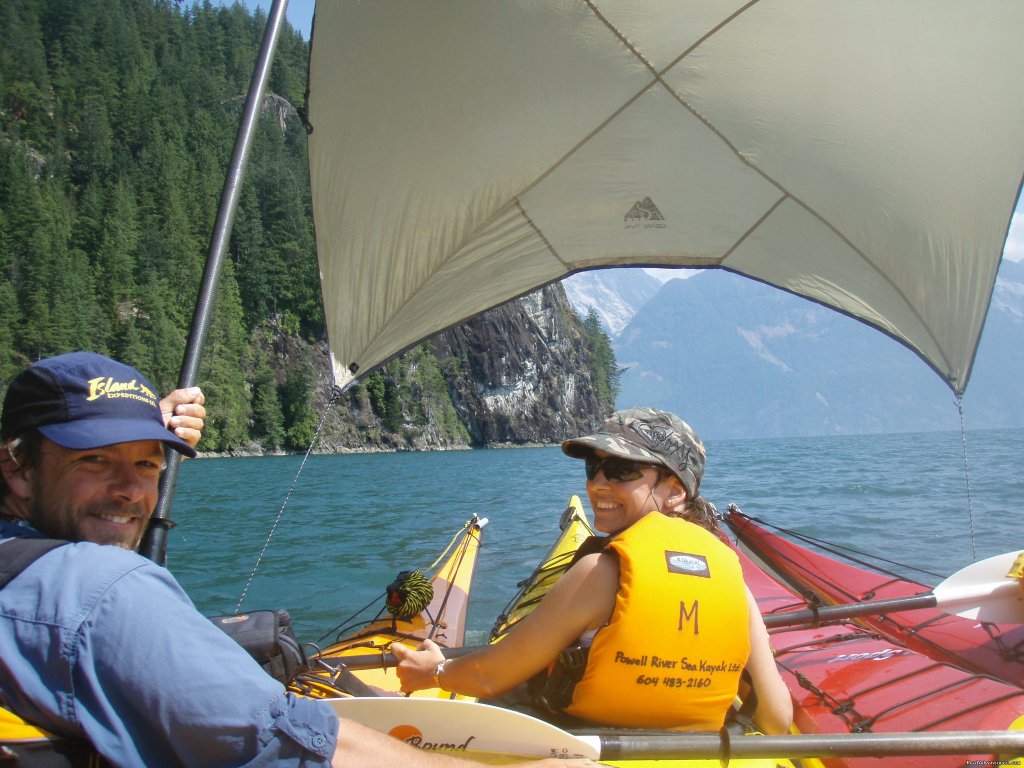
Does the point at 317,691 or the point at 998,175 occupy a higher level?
the point at 998,175

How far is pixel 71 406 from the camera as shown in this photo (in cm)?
146

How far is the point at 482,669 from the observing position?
7.26 feet

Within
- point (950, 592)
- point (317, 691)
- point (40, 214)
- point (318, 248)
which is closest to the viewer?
point (317, 691)

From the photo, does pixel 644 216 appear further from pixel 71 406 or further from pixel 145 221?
pixel 145 221

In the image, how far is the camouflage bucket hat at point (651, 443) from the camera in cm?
226

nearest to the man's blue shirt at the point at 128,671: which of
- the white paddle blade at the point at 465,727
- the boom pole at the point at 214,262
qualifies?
the white paddle blade at the point at 465,727

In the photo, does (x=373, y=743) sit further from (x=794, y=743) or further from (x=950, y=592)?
(x=950, y=592)

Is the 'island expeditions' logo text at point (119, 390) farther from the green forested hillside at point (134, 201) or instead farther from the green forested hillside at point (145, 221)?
the green forested hillside at point (145, 221)

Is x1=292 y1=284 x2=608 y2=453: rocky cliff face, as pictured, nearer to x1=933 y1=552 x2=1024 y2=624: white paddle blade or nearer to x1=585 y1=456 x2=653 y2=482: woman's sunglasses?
x1=933 y1=552 x2=1024 y2=624: white paddle blade

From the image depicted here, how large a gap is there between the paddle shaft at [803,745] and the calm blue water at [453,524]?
15.6 ft

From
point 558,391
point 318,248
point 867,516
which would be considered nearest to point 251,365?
point 558,391

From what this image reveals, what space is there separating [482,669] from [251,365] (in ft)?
200

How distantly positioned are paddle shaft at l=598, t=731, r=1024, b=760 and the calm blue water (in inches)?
187

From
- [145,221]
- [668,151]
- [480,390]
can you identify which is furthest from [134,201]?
[668,151]
